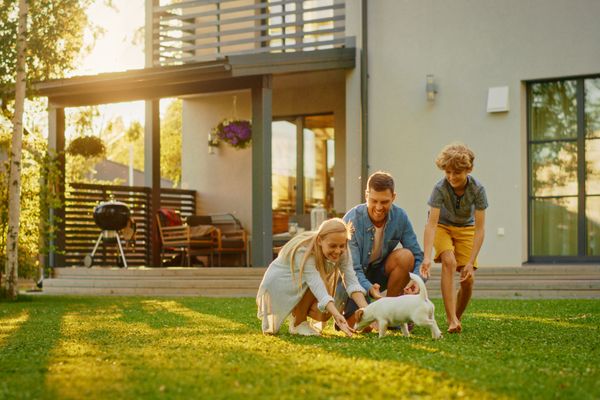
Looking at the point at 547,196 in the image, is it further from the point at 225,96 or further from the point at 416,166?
the point at 225,96

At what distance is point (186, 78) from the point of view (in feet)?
41.0

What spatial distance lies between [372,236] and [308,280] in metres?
0.71

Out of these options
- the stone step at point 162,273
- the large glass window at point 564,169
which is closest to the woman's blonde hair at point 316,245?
the stone step at point 162,273

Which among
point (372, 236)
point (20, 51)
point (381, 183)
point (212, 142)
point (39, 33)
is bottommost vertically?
point (372, 236)

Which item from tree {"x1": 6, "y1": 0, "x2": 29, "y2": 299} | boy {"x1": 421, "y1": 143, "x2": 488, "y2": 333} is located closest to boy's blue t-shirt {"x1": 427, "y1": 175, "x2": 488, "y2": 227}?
boy {"x1": 421, "y1": 143, "x2": 488, "y2": 333}

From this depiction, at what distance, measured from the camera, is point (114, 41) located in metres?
15.0

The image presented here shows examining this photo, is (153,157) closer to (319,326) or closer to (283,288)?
(319,326)

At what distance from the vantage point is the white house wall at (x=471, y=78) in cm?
1193

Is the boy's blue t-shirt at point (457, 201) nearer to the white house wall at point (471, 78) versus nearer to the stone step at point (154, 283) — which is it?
the stone step at point (154, 283)

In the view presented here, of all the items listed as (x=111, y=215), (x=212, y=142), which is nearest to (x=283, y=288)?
(x=111, y=215)

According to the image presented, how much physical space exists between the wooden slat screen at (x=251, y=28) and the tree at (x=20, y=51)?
2407 millimetres

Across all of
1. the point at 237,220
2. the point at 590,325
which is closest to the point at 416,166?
the point at 237,220

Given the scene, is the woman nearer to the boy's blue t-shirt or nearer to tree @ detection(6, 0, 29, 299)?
the boy's blue t-shirt

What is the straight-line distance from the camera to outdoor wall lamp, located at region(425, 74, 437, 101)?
12.5 meters
